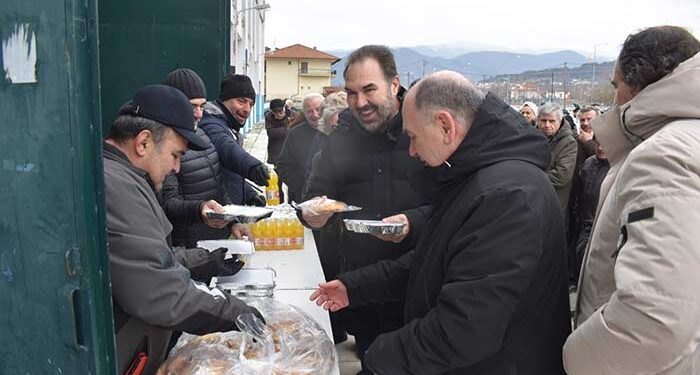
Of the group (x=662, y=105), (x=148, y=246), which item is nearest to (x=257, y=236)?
(x=148, y=246)

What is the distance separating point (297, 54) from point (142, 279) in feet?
238

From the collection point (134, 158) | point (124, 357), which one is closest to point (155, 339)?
point (124, 357)

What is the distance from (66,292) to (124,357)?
68 centimetres

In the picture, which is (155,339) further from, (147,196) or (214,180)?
(214,180)

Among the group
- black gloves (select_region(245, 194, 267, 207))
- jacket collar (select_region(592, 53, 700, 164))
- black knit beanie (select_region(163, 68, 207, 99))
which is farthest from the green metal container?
black gloves (select_region(245, 194, 267, 207))

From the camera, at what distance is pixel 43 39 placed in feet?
3.56

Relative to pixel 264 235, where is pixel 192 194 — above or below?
above

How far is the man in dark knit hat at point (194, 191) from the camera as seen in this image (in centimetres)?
318

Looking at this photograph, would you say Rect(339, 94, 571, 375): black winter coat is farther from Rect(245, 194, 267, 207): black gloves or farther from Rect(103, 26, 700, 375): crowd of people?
Rect(245, 194, 267, 207): black gloves

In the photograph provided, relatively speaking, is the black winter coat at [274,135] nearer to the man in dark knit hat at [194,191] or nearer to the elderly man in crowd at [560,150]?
the elderly man in crowd at [560,150]

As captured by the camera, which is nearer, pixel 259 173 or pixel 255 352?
pixel 255 352

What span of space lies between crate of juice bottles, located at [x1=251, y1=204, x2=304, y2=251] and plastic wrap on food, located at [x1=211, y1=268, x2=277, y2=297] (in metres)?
0.69

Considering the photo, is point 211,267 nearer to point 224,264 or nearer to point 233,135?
point 224,264

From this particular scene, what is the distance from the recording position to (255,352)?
1.89m
